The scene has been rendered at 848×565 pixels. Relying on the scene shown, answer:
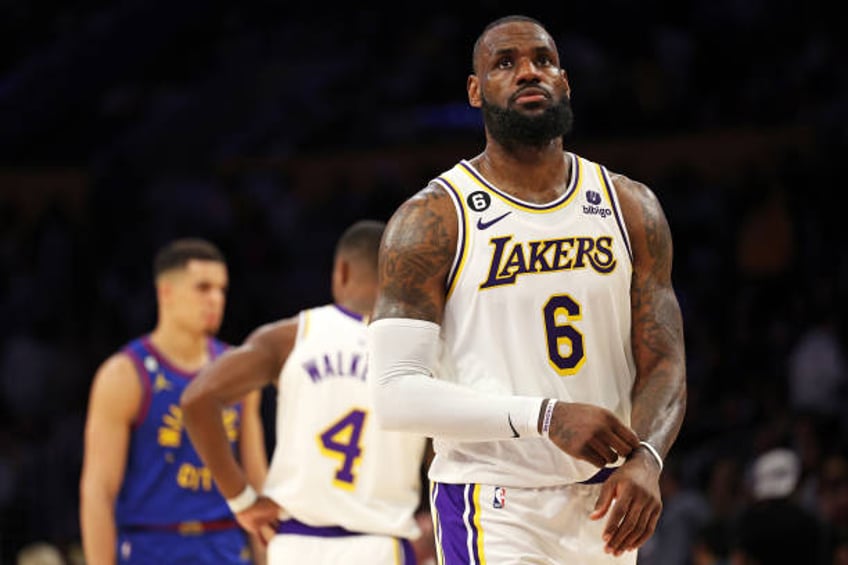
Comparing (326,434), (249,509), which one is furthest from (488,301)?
(249,509)

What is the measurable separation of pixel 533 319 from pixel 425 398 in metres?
0.39

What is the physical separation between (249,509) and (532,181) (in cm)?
203

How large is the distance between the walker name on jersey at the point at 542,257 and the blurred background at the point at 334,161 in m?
6.56

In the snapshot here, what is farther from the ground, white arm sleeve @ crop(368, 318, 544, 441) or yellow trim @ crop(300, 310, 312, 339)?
yellow trim @ crop(300, 310, 312, 339)

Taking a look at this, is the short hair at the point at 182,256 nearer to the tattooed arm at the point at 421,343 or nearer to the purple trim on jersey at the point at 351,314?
the purple trim on jersey at the point at 351,314

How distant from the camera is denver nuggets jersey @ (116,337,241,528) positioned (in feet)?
20.9

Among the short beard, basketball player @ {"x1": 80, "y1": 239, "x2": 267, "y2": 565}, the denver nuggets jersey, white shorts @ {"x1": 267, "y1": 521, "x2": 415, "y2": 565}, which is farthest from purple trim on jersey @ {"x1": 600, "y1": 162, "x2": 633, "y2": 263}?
the denver nuggets jersey

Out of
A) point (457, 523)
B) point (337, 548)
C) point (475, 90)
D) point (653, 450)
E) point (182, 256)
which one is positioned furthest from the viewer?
point (182, 256)

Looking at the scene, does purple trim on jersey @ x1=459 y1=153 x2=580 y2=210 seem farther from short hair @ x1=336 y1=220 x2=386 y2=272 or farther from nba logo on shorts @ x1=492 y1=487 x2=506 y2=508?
short hair @ x1=336 y1=220 x2=386 y2=272

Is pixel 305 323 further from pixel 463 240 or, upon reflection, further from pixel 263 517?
pixel 463 240

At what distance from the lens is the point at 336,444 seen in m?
5.42

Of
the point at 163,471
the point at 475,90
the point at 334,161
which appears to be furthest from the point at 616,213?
the point at 334,161

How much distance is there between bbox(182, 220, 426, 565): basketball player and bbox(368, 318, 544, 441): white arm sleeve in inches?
53.4

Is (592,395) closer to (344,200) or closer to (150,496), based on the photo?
(150,496)
